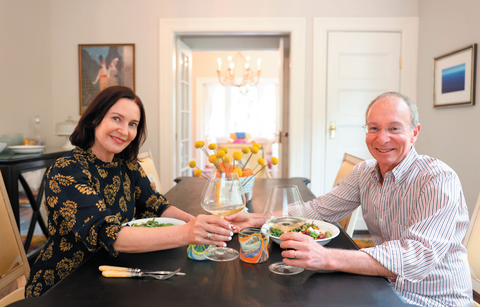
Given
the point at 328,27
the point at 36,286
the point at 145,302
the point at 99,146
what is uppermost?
the point at 328,27

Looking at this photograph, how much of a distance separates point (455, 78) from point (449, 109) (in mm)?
261

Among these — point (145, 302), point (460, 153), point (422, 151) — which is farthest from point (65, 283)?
point (422, 151)

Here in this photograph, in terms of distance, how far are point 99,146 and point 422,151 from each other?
10.4ft

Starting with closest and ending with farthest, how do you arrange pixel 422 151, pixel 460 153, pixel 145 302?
pixel 145 302
pixel 460 153
pixel 422 151

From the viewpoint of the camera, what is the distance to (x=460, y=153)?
2.84m

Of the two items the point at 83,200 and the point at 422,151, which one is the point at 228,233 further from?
the point at 422,151

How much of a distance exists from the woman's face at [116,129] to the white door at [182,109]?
2.55 m

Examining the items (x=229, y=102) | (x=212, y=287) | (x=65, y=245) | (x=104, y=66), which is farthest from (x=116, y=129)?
(x=229, y=102)

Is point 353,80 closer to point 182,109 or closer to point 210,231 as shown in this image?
point 182,109

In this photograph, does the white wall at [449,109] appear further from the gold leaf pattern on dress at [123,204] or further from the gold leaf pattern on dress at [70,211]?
the gold leaf pattern on dress at [70,211]

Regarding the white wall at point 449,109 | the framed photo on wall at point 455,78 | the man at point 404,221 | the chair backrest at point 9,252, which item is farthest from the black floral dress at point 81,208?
the framed photo on wall at point 455,78

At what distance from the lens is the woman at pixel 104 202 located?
3.32ft

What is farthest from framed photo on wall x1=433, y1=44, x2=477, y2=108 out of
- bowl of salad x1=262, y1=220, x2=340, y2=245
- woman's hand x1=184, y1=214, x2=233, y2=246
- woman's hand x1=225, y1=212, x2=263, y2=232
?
woman's hand x1=184, y1=214, x2=233, y2=246

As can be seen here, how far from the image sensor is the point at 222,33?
3.67 m
